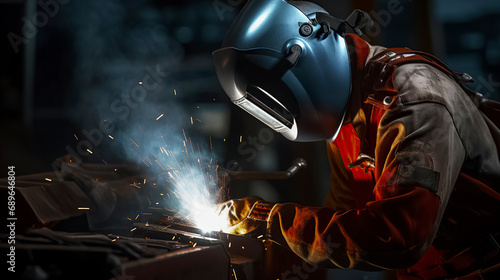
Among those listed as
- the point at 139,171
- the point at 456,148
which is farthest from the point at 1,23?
the point at 456,148

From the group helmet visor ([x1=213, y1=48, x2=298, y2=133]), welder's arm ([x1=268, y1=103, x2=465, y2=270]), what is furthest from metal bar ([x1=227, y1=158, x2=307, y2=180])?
welder's arm ([x1=268, y1=103, x2=465, y2=270])

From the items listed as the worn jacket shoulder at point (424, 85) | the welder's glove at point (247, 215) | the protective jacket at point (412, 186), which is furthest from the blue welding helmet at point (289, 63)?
the welder's glove at point (247, 215)

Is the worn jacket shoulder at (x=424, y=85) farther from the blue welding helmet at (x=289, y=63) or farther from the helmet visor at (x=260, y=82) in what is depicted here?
the helmet visor at (x=260, y=82)

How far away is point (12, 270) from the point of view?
1.02 metres

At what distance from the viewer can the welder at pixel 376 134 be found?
1.12 meters

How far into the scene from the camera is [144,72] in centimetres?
320

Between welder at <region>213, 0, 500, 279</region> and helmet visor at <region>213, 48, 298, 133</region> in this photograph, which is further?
helmet visor at <region>213, 48, 298, 133</region>

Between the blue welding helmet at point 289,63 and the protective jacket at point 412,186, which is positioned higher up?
the blue welding helmet at point 289,63

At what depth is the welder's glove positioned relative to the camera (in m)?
1.53

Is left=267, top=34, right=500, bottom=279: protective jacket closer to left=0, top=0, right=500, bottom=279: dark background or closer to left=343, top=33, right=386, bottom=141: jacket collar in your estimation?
left=343, top=33, right=386, bottom=141: jacket collar

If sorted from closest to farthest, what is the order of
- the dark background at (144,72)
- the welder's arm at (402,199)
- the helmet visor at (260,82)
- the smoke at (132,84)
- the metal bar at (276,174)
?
1. the welder's arm at (402,199)
2. the helmet visor at (260,82)
3. the metal bar at (276,174)
4. the dark background at (144,72)
5. the smoke at (132,84)

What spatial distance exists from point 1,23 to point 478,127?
9.79 feet

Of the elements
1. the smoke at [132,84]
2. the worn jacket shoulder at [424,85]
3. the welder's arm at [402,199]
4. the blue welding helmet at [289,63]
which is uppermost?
the smoke at [132,84]

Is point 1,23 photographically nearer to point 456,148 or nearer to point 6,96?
point 6,96
